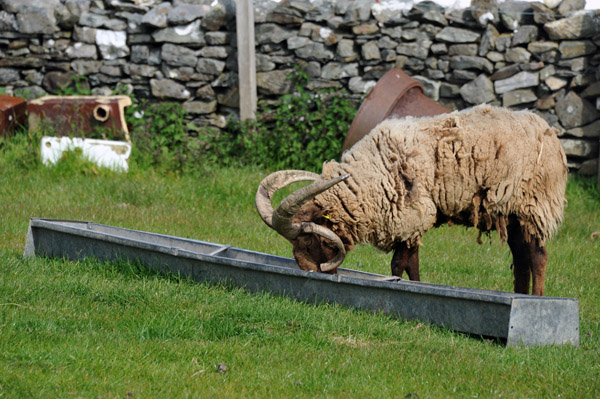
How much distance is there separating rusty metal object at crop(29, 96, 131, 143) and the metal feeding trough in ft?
12.4

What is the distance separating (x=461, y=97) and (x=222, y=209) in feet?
12.4

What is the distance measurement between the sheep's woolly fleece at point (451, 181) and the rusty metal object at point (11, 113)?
6.04 m

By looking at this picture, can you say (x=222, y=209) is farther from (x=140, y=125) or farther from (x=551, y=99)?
(x=551, y=99)

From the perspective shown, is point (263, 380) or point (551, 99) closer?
point (263, 380)

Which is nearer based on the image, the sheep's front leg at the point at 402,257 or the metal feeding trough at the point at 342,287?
the metal feeding trough at the point at 342,287

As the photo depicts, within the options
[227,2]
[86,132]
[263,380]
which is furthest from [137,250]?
[227,2]

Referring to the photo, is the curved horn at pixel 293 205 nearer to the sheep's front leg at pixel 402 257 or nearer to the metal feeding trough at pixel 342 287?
the metal feeding trough at pixel 342 287

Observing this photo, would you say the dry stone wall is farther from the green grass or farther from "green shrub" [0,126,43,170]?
the green grass

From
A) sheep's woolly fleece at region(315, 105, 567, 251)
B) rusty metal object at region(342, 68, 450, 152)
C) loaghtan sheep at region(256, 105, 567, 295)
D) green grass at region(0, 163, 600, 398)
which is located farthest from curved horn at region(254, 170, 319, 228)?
rusty metal object at region(342, 68, 450, 152)

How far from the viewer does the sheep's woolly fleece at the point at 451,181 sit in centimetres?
523

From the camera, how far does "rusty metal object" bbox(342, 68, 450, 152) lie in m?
7.78

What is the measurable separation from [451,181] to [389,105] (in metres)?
2.74

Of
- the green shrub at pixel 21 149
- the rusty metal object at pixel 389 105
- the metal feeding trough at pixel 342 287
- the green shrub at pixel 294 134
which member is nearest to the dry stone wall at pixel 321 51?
the green shrub at pixel 294 134

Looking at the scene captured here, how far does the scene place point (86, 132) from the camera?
392 inches
